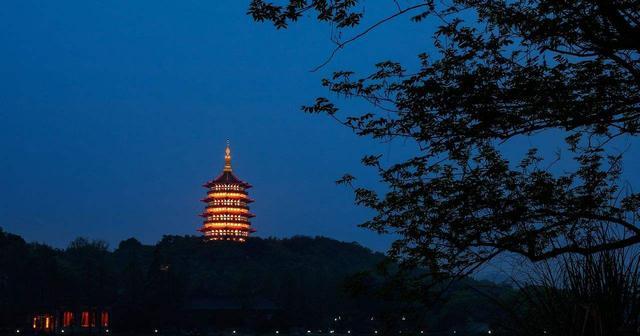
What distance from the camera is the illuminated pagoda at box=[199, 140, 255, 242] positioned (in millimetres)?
88062

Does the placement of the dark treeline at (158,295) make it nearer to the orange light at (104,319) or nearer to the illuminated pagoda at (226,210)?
the orange light at (104,319)

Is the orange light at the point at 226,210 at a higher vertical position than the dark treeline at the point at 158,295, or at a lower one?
higher

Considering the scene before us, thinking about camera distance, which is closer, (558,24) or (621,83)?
(558,24)

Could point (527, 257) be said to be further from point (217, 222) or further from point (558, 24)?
point (217, 222)

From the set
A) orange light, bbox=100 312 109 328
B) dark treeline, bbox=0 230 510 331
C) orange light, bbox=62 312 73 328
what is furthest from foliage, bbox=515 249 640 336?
orange light, bbox=62 312 73 328

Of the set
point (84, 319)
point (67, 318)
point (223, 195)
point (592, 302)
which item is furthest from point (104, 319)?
point (592, 302)

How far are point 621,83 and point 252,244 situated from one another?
86.1 meters

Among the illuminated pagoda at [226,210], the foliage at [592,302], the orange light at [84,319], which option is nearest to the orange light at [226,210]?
the illuminated pagoda at [226,210]

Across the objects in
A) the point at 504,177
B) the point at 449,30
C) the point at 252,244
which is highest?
the point at 252,244

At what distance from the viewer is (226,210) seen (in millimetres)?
89812

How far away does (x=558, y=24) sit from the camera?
5027 mm

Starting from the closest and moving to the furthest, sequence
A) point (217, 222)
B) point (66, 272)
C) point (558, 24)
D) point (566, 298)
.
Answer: point (566, 298), point (558, 24), point (66, 272), point (217, 222)

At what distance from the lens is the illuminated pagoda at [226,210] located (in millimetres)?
88062

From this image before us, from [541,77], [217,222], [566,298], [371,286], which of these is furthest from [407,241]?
[217,222]
